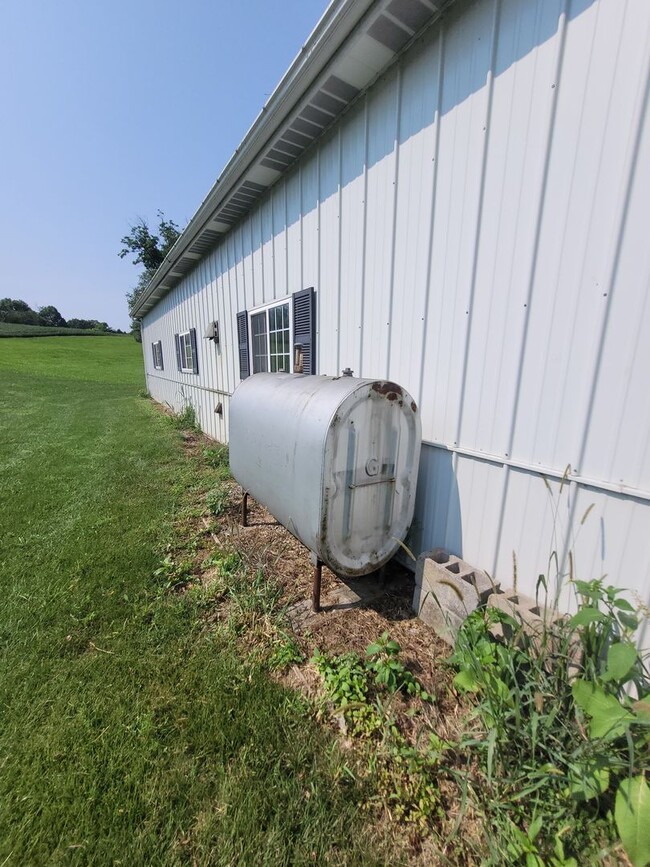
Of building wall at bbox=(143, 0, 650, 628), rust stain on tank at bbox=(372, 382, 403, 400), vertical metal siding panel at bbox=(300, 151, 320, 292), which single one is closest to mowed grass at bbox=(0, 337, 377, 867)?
building wall at bbox=(143, 0, 650, 628)

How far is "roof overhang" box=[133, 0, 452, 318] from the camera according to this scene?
2.17 m

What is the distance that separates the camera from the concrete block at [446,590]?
6.46 feet

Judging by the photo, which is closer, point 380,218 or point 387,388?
point 387,388

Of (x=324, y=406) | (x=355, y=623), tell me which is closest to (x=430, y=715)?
(x=355, y=623)

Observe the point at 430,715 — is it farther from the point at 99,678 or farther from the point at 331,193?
the point at 331,193

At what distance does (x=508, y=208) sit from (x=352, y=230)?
140cm

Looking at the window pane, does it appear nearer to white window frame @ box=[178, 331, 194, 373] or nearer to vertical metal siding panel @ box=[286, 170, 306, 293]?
vertical metal siding panel @ box=[286, 170, 306, 293]

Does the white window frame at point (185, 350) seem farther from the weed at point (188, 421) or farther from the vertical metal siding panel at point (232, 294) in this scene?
the vertical metal siding panel at point (232, 294)

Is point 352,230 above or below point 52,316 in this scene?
below

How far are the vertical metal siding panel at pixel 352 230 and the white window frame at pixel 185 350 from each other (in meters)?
5.76

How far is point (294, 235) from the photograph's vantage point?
150 inches

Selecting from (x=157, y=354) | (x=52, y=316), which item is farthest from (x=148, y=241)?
(x=52, y=316)

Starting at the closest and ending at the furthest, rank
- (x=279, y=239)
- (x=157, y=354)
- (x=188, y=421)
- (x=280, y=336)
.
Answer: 1. (x=279, y=239)
2. (x=280, y=336)
3. (x=188, y=421)
4. (x=157, y=354)

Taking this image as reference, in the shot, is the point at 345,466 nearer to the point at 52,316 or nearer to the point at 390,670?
the point at 390,670
